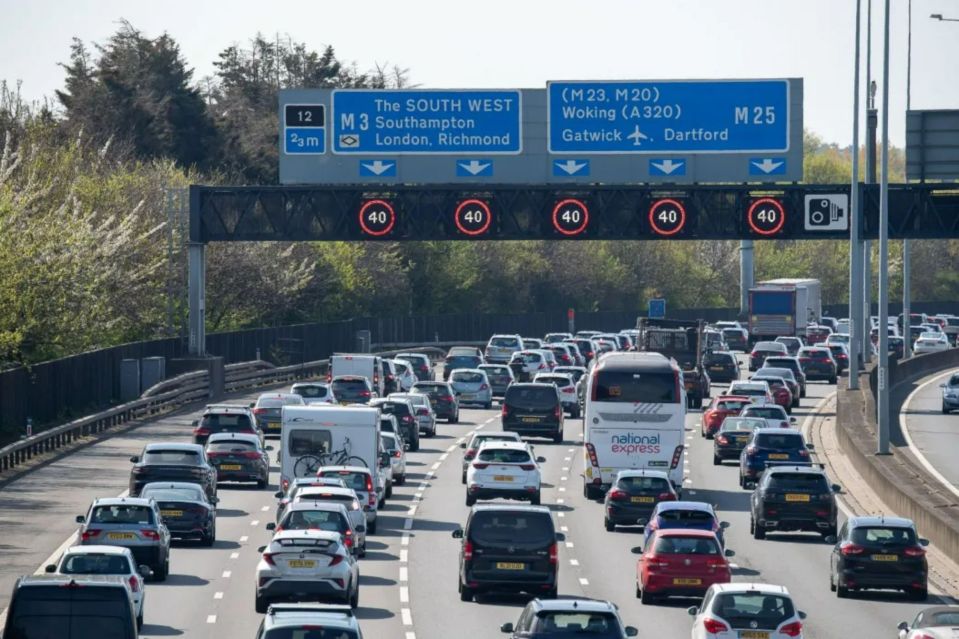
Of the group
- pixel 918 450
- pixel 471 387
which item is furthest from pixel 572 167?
pixel 471 387

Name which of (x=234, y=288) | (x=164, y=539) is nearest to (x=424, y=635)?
(x=164, y=539)

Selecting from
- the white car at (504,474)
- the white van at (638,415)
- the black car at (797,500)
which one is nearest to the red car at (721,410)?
the white van at (638,415)

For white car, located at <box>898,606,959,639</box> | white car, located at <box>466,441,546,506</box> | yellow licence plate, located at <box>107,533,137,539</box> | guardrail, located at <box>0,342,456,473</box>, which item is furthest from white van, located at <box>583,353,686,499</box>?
white car, located at <box>898,606,959,639</box>

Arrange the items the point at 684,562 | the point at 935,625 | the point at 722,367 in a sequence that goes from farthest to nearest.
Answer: the point at 722,367 < the point at 684,562 < the point at 935,625

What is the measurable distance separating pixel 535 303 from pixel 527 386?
78908 mm

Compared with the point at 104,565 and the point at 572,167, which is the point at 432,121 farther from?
the point at 104,565

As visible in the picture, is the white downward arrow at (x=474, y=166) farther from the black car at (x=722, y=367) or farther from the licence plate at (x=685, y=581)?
the licence plate at (x=685, y=581)

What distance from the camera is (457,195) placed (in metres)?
65.4

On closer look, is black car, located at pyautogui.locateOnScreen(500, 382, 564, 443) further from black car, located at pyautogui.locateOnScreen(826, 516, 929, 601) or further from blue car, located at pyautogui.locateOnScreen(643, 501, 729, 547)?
black car, located at pyautogui.locateOnScreen(826, 516, 929, 601)

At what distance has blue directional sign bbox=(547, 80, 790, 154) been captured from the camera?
6109 centimetres

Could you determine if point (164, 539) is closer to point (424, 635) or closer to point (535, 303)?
point (424, 635)

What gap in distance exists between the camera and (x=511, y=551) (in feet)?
103

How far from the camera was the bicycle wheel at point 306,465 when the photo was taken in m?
43.7

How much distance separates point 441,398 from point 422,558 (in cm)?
3167
